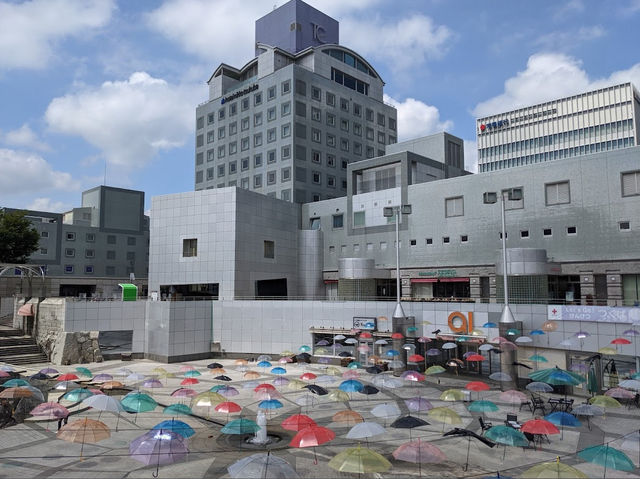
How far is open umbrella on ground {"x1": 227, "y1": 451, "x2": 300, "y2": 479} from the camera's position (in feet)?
45.1

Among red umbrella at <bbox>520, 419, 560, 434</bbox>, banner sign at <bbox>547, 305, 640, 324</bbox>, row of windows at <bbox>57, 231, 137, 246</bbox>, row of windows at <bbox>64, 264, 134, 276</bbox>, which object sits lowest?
red umbrella at <bbox>520, 419, 560, 434</bbox>

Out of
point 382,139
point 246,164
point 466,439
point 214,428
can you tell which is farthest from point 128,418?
point 382,139

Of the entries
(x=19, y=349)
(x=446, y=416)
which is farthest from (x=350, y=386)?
(x=19, y=349)

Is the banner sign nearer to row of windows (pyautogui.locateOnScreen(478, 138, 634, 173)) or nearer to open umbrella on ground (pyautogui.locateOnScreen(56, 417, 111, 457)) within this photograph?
open umbrella on ground (pyautogui.locateOnScreen(56, 417, 111, 457))

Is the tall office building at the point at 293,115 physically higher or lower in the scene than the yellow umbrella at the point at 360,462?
higher

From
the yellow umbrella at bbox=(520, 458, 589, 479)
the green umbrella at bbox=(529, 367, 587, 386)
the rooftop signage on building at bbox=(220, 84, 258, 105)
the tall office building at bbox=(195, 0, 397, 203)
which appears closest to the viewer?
the yellow umbrella at bbox=(520, 458, 589, 479)

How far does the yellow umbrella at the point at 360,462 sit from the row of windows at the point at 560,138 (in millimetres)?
130745

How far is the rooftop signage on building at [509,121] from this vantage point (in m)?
132

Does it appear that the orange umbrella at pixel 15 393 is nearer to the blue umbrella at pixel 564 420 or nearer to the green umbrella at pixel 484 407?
the green umbrella at pixel 484 407

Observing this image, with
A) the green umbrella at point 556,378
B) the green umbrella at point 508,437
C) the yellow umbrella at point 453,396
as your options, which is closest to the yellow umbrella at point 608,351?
the green umbrella at point 556,378

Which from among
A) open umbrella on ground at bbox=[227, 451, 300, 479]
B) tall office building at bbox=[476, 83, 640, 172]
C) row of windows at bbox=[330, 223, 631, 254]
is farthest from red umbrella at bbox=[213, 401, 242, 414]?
tall office building at bbox=[476, 83, 640, 172]

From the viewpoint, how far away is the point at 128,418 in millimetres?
26078

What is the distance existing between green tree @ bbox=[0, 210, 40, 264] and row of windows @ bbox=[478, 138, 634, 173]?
10339 cm

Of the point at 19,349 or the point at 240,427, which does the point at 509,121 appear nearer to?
the point at 19,349
